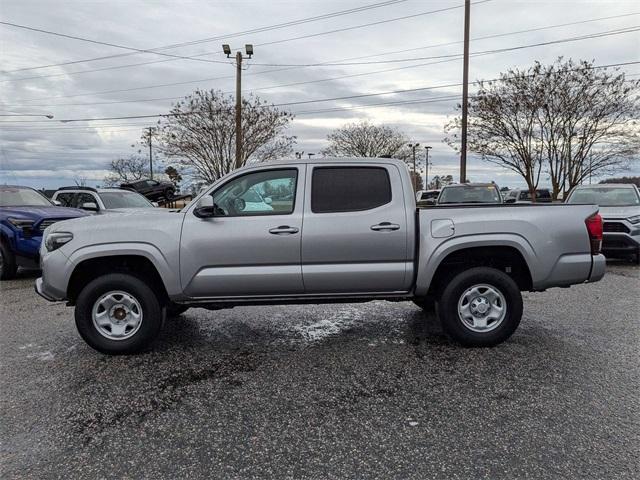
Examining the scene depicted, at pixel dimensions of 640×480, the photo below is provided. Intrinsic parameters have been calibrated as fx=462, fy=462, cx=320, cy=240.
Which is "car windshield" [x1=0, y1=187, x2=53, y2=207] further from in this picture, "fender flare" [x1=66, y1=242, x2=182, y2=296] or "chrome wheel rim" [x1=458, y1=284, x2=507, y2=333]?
"chrome wheel rim" [x1=458, y1=284, x2=507, y2=333]

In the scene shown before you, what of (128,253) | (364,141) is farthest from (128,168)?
(128,253)

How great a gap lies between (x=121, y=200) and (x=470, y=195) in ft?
30.2

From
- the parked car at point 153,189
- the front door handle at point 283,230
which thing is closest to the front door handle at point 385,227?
the front door handle at point 283,230

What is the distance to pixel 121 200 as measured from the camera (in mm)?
11273

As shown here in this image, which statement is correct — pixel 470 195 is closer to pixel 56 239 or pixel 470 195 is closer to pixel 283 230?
pixel 283 230

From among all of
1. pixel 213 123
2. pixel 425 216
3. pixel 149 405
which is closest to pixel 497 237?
pixel 425 216

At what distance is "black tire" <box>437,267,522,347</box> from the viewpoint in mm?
4457

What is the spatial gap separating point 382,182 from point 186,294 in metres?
2.18

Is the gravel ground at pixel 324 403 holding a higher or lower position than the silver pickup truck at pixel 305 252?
lower

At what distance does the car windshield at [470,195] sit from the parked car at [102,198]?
8013mm

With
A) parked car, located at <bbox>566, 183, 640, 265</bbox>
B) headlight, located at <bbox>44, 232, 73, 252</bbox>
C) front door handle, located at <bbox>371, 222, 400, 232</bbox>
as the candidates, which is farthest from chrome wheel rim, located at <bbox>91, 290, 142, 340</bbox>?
parked car, located at <bbox>566, 183, 640, 265</bbox>

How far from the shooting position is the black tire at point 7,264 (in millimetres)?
8336

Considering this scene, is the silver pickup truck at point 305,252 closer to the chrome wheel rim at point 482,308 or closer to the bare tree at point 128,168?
the chrome wheel rim at point 482,308

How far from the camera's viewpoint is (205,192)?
450 cm
